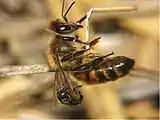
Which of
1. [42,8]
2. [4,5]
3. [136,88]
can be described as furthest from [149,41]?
[4,5]

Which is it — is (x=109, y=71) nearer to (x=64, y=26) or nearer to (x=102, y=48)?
(x=64, y=26)

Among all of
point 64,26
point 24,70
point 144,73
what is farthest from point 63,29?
point 144,73

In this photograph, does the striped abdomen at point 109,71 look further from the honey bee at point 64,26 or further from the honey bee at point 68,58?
the honey bee at point 64,26

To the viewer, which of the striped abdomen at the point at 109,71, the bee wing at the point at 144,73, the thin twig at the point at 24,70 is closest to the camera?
the thin twig at the point at 24,70

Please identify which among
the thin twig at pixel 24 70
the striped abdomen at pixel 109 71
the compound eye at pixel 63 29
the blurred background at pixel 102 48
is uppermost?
the compound eye at pixel 63 29

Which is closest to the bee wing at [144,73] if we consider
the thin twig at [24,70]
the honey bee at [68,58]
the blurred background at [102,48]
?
the blurred background at [102,48]

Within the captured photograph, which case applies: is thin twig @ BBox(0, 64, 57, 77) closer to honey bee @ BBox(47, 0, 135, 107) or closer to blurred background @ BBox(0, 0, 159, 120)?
honey bee @ BBox(47, 0, 135, 107)

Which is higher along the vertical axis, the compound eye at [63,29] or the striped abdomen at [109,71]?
the compound eye at [63,29]
